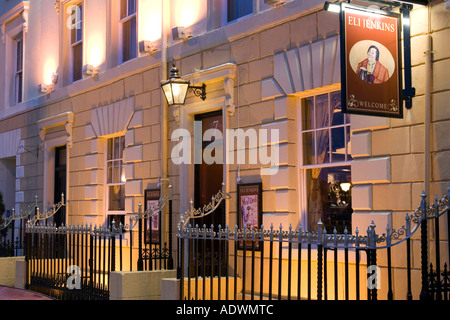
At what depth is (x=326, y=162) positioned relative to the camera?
361 inches

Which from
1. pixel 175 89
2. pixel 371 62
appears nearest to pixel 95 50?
pixel 175 89

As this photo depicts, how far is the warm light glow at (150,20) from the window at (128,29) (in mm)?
492

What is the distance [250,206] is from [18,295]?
453cm

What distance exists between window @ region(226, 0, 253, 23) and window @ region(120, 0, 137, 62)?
2.99m

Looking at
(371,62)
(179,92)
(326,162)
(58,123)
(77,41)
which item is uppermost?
(77,41)

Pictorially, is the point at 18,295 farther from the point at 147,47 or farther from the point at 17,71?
the point at 17,71

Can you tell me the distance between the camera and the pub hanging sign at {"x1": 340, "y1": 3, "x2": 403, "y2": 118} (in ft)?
24.0

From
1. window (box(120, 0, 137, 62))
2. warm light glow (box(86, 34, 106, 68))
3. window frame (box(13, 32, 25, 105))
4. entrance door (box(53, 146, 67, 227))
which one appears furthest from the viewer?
window frame (box(13, 32, 25, 105))

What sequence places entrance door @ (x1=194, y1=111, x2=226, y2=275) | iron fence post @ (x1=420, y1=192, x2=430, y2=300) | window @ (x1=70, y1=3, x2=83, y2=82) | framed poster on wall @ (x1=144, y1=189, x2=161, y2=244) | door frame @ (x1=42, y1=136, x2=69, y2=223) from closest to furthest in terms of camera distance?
1. iron fence post @ (x1=420, y1=192, x2=430, y2=300)
2. entrance door @ (x1=194, y1=111, x2=226, y2=275)
3. framed poster on wall @ (x1=144, y1=189, x2=161, y2=244)
4. window @ (x1=70, y1=3, x2=83, y2=82)
5. door frame @ (x1=42, y1=136, x2=69, y2=223)

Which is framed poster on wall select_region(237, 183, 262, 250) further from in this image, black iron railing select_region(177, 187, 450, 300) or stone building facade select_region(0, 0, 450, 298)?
black iron railing select_region(177, 187, 450, 300)

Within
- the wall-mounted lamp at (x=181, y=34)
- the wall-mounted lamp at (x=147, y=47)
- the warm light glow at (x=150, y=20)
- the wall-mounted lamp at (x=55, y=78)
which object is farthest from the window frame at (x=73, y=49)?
the wall-mounted lamp at (x=181, y=34)

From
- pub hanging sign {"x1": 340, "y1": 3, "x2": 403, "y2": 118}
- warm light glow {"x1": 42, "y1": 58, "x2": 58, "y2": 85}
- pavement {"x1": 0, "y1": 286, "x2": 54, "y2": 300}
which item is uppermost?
warm light glow {"x1": 42, "y1": 58, "x2": 58, "y2": 85}

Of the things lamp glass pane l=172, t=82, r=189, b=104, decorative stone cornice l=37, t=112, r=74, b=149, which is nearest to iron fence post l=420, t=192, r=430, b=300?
lamp glass pane l=172, t=82, r=189, b=104

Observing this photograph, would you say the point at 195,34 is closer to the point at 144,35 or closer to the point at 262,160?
the point at 144,35
